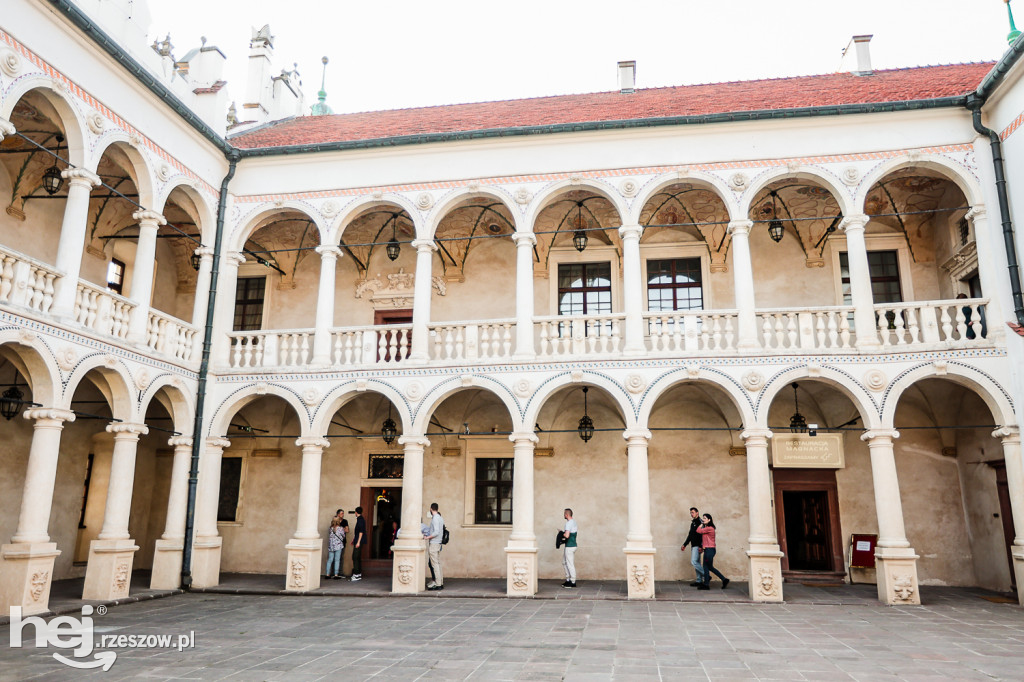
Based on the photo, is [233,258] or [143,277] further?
[233,258]

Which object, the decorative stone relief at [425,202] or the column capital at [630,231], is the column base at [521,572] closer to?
the column capital at [630,231]

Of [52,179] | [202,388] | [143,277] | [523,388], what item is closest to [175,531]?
[202,388]

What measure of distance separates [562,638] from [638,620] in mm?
1794

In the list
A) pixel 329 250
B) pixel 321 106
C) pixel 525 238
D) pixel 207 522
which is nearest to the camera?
pixel 207 522

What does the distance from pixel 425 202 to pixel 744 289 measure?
6.45 m

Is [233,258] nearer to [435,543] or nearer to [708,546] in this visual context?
[435,543]

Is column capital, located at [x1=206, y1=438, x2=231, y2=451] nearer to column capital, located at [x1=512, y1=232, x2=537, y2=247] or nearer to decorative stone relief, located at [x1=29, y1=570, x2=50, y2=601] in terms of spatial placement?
decorative stone relief, located at [x1=29, y1=570, x2=50, y2=601]

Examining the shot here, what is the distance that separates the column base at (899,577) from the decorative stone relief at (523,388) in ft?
21.4

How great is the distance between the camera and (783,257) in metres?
16.1

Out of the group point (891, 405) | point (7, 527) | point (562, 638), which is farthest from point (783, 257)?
point (7, 527)

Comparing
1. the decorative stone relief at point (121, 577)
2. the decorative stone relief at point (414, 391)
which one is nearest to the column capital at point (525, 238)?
the decorative stone relief at point (414, 391)

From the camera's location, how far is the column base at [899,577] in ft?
38.5

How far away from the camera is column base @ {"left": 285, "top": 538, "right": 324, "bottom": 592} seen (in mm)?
13281

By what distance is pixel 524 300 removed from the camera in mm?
14031
